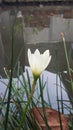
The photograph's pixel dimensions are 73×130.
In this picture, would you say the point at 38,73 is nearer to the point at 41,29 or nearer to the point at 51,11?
the point at 41,29

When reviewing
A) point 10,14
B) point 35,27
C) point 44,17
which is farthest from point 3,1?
point 35,27

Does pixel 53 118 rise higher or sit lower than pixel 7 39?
→ lower

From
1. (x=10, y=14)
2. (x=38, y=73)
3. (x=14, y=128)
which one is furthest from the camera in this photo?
(x=10, y=14)

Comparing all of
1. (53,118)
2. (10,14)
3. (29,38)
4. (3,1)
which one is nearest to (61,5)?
(3,1)

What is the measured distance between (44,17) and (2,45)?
3.51 meters

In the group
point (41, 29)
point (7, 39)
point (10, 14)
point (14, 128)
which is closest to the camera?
point (14, 128)

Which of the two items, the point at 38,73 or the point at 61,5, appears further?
the point at 61,5

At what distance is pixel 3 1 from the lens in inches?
470

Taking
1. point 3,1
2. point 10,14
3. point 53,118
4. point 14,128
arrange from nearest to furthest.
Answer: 1. point 14,128
2. point 53,118
3. point 10,14
4. point 3,1

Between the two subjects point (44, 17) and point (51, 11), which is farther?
point (51, 11)

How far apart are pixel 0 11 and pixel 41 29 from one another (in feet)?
11.9

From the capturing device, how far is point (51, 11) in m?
10.2

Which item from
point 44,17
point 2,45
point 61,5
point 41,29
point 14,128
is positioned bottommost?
point 14,128

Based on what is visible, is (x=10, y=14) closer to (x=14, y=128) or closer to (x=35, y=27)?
(x=35, y=27)
